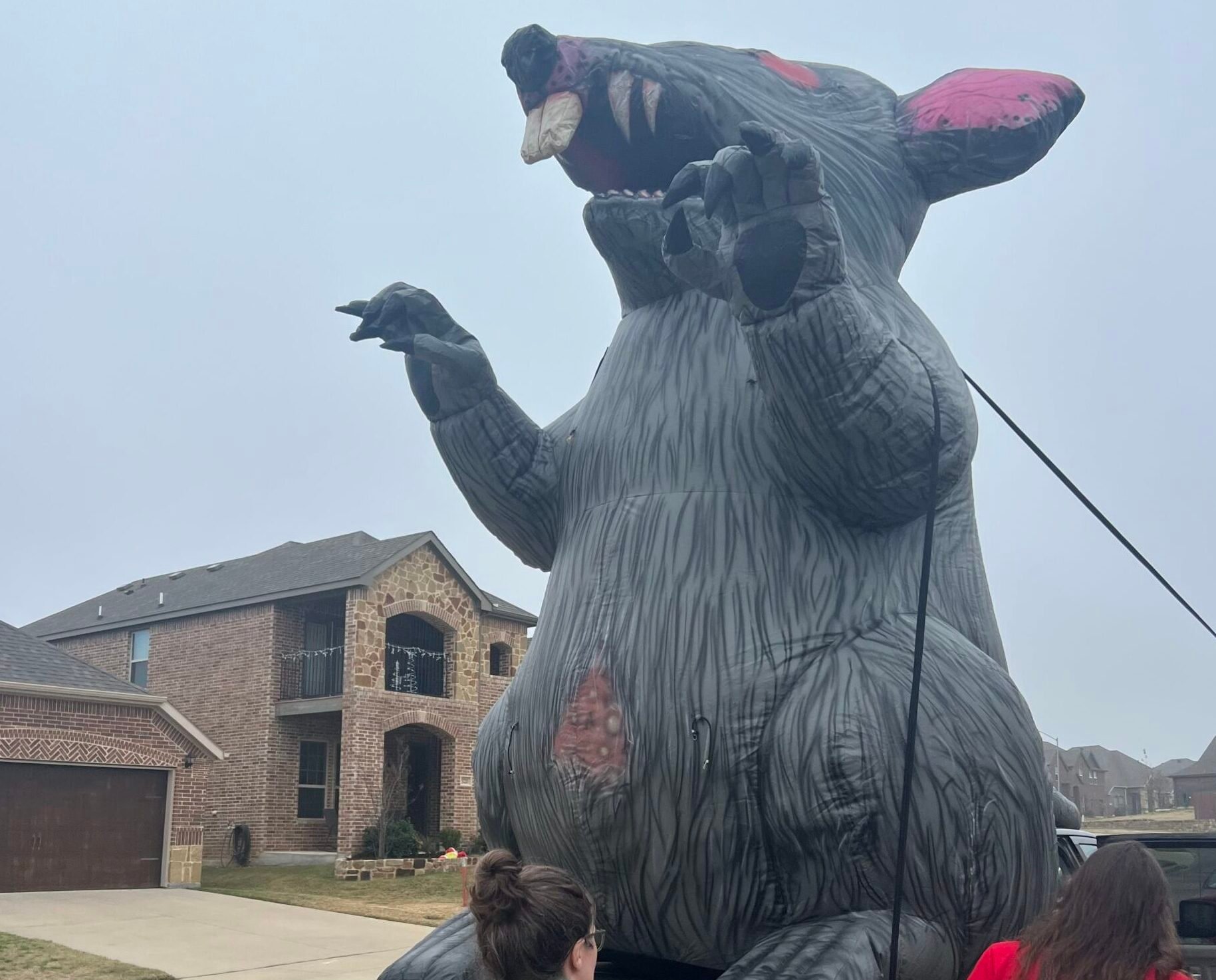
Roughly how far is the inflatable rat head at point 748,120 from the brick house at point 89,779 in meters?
14.4

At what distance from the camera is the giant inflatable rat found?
1.88 metres

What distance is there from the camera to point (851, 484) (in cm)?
206

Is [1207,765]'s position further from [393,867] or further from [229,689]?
[229,689]

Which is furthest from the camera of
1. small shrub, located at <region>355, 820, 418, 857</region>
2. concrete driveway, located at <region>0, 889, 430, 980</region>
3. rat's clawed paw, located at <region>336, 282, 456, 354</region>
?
small shrub, located at <region>355, 820, 418, 857</region>

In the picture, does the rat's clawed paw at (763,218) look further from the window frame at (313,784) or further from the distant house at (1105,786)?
the distant house at (1105,786)

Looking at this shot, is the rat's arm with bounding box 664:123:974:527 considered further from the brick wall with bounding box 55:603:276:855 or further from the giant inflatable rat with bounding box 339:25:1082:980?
the brick wall with bounding box 55:603:276:855

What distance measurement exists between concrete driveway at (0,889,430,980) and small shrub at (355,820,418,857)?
3.77 meters

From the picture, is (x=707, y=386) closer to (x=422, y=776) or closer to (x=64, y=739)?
(x=64, y=739)

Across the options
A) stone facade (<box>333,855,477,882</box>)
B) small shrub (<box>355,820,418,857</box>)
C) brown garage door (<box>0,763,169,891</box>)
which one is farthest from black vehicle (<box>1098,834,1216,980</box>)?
small shrub (<box>355,820,418,857</box>)

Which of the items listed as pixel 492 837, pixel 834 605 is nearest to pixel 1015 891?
pixel 834 605

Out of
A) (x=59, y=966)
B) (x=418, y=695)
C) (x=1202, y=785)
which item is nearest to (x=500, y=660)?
(x=418, y=695)

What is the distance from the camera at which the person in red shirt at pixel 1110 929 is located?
1.62 metres

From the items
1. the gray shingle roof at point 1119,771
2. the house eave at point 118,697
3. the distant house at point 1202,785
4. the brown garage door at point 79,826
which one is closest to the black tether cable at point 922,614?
the house eave at point 118,697

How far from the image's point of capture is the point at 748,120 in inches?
91.1
